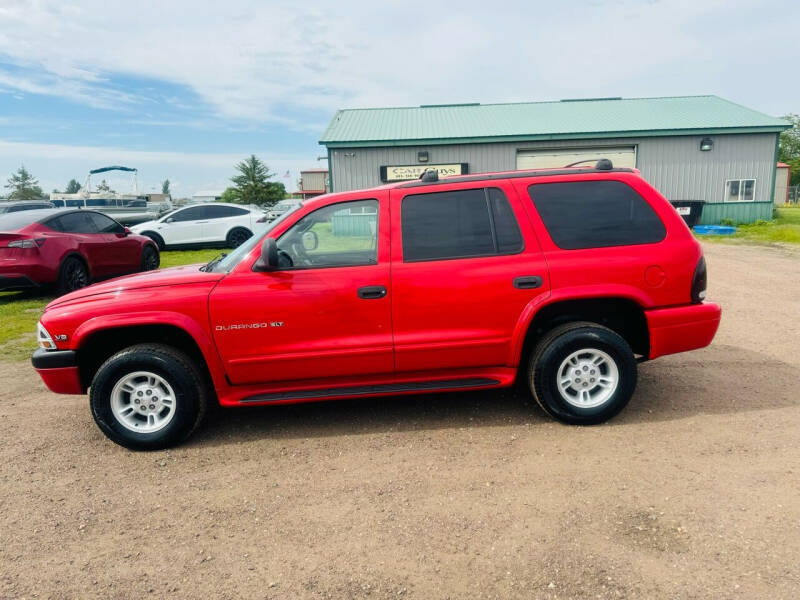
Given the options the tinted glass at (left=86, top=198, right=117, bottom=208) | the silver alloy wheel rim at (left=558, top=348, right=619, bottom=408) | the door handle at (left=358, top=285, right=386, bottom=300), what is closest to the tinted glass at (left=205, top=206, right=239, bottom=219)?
the door handle at (left=358, top=285, right=386, bottom=300)

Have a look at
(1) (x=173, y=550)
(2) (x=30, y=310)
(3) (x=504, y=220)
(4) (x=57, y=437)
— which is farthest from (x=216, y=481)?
(2) (x=30, y=310)

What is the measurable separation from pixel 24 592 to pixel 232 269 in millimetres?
2169

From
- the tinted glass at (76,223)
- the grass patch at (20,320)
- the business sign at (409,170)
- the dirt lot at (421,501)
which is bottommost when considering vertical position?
the dirt lot at (421,501)

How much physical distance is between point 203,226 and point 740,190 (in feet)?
64.5

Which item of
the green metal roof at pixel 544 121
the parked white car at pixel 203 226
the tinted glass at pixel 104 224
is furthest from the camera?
the green metal roof at pixel 544 121

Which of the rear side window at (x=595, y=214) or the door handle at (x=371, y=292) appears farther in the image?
the rear side window at (x=595, y=214)

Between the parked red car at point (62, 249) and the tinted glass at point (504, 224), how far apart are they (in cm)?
749

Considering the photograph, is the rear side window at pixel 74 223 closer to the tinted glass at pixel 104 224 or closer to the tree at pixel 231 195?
the tinted glass at pixel 104 224

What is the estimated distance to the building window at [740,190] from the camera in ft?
71.5

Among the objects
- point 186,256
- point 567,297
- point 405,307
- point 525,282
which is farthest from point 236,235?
point 567,297

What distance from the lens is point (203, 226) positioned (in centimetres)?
Result: 1659

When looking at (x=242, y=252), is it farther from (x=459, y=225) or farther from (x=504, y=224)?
(x=504, y=224)

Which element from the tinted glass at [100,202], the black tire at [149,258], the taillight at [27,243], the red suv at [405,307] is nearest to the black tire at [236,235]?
the black tire at [149,258]

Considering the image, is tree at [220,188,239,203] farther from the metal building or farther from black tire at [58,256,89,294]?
black tire at [58,256,89,294]
